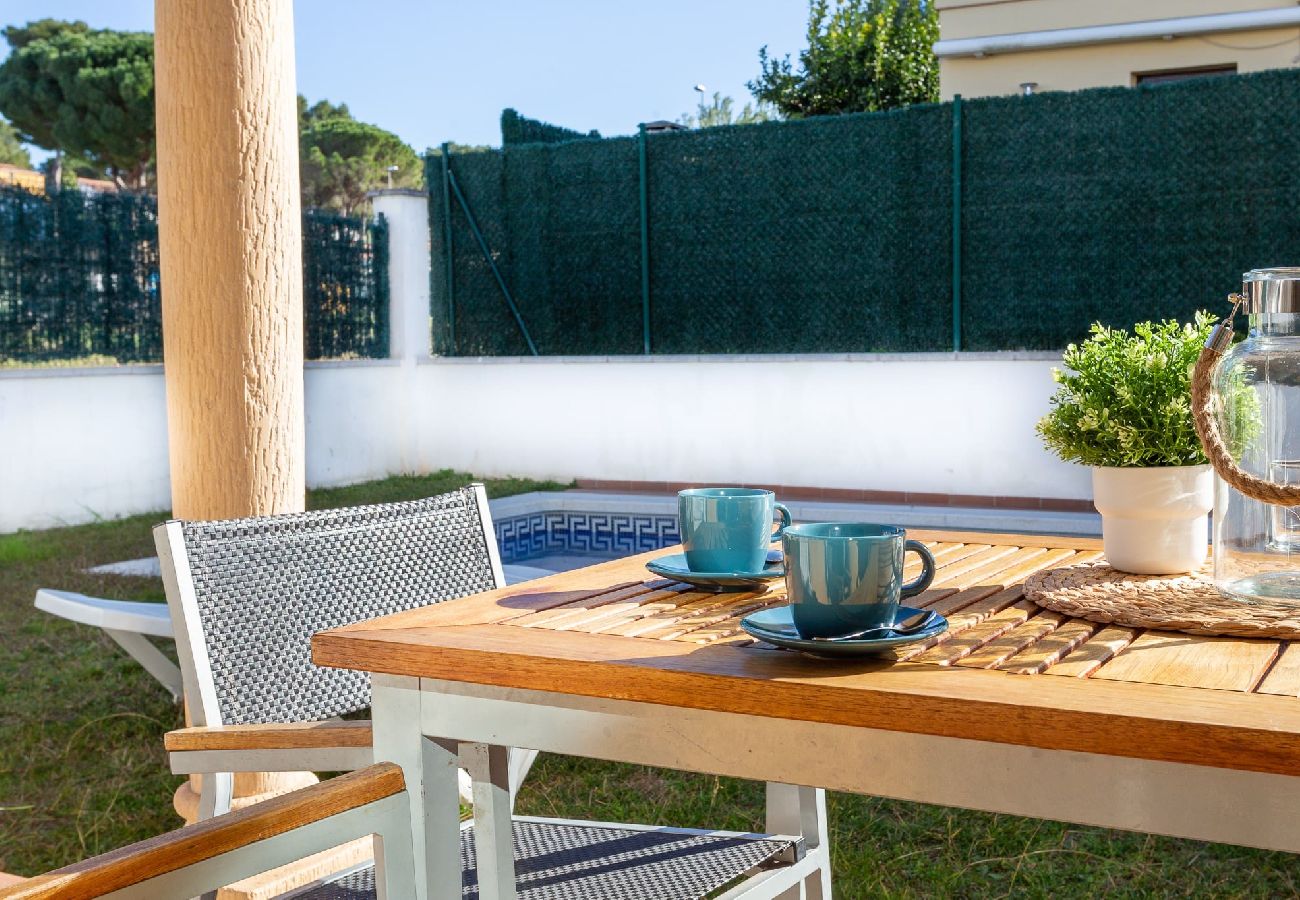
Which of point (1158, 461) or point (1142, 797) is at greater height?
point (1158, 461)

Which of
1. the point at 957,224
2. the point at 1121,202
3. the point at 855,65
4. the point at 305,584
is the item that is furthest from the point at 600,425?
the point at 855,65

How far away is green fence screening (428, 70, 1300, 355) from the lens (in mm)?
7551

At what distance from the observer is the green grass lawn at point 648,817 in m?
2.47

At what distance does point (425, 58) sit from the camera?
125ft

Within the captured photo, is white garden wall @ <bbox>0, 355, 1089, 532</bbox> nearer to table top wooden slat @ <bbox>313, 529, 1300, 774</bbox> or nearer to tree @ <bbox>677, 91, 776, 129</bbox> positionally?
table top wooden slat @ <bbox>313, 529, 1300, 774</bbox>

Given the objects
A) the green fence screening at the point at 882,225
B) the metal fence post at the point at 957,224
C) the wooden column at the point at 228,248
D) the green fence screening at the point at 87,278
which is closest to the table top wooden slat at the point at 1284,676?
the wooden column at the point at 228,248

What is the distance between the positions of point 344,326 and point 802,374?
3285 mm

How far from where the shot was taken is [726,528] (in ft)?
4.73

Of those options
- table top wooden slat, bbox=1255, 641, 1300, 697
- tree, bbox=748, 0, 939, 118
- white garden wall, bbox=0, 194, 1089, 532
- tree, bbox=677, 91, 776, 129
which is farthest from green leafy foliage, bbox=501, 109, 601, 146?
tree, bbox=677, 91, 776, 129

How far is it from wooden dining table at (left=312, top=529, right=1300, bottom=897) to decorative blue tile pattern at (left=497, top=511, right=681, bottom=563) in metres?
5.31

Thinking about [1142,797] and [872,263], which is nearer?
[1142,797]

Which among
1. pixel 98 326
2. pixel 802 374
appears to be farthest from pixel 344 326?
pixel 802 374

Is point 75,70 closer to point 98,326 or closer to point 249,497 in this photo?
point 98,326

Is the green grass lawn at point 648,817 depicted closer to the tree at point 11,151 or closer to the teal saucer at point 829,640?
the teal saucer at point 829,640
